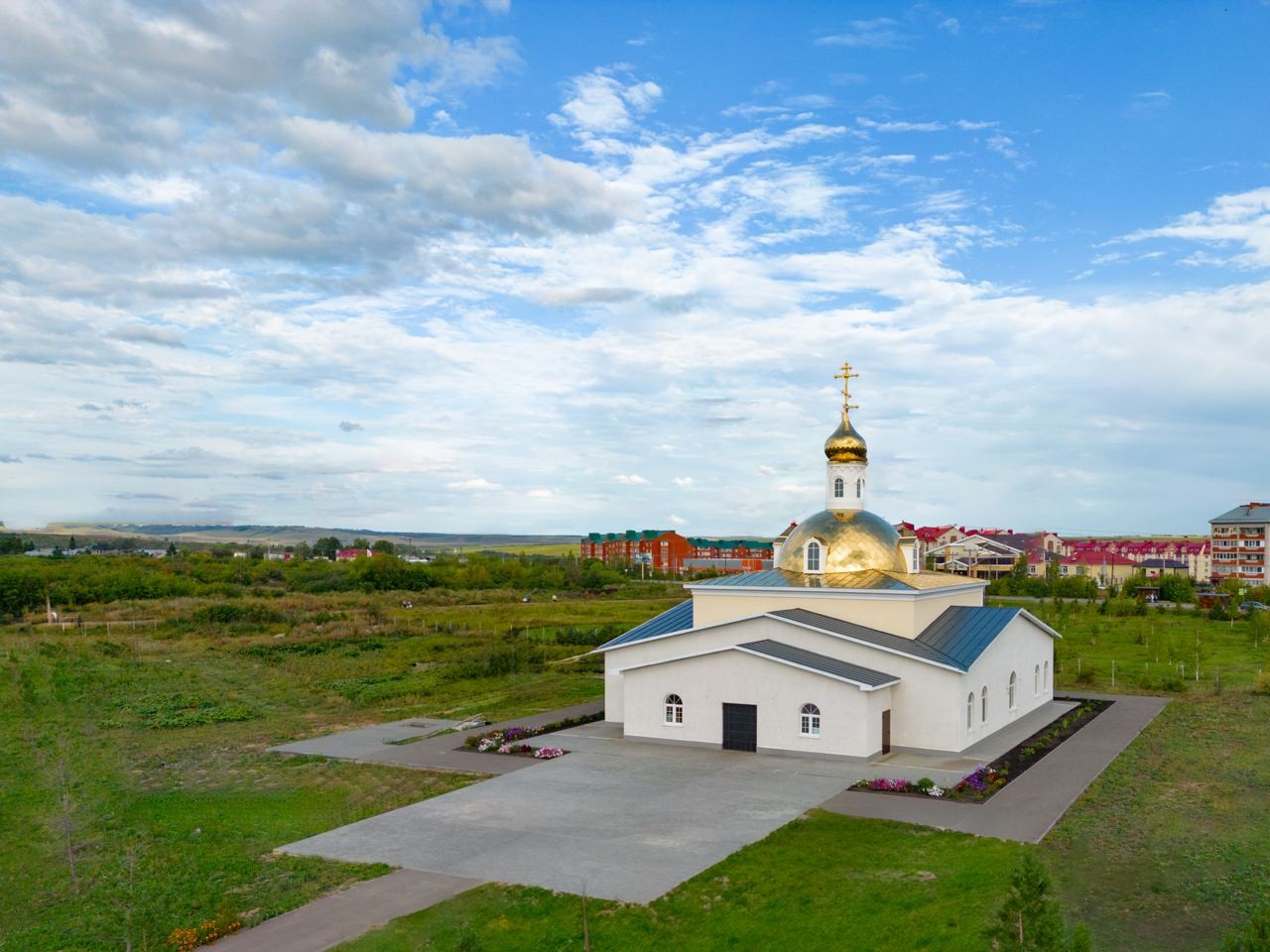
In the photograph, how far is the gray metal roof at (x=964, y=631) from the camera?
22750mm

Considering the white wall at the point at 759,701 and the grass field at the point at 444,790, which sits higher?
the white wall at the point at 759,701

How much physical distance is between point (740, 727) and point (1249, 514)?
3200 inches

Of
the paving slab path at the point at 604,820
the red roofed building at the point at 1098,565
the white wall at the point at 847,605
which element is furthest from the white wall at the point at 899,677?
the red roofed building at the point at 1098,565

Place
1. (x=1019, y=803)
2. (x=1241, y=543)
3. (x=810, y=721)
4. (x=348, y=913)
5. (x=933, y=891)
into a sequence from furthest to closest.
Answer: (x=1241, y=543), (x=810, y=721), (x=1019, y=803), (x=933, y=891), (x=348, y=913)

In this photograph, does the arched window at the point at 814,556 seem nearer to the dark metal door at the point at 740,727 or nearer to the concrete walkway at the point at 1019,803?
the dark metal door at the point at 740,727

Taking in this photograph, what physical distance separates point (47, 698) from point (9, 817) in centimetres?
1350

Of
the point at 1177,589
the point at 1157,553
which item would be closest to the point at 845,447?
the point at 1177,589

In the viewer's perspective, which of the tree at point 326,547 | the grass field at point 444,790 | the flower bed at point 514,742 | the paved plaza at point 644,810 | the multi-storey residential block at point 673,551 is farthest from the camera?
the tree at point 326,547

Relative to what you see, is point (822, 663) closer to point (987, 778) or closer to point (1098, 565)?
point (987, 778)

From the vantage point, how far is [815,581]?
25.9 metres

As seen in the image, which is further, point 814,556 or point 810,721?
point 814,556

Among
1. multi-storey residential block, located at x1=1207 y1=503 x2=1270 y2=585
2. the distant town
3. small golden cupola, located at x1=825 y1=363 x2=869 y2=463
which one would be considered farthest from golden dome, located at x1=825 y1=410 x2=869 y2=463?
multi-storey residential block, located at x1=1207 y1=503 x2=1270 y2=585

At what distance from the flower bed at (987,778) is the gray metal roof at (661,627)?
798cm

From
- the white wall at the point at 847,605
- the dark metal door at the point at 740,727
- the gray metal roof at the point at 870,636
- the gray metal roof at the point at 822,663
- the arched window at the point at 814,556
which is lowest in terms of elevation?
the dark metal door at the point at 740,727
